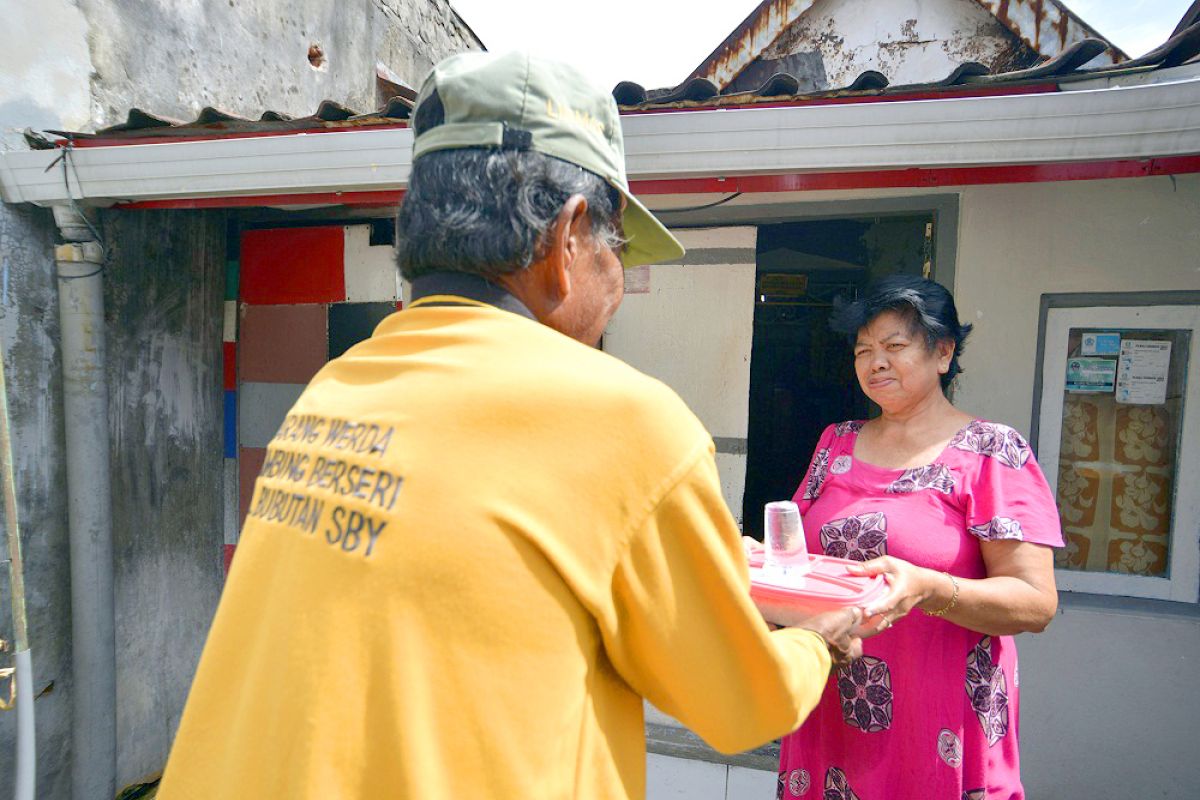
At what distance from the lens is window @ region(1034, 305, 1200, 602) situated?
2.79 metres

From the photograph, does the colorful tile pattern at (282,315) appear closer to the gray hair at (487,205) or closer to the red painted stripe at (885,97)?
the red painted stripe at (885,97)

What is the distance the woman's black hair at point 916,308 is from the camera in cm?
204

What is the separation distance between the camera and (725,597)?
2.88 feet

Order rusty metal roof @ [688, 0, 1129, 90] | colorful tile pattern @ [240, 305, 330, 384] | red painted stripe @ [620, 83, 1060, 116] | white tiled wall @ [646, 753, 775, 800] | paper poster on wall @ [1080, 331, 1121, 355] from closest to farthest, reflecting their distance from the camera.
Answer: red painted stripe @ [620, 83, 1060, 116] → paper poster on wall @ [1080, 331, 1121, 355] → white tiled wall @ [646, 753, 775, 800] → colorful tile pattern @ [240, 305, 330, 384] → rusty metal roof @ [688, 0, 1129, 90]

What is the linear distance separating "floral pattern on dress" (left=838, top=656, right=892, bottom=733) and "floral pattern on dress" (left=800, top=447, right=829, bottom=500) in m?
0.52

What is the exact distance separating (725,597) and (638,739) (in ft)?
0.96

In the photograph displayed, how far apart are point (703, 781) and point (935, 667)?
5.91ft

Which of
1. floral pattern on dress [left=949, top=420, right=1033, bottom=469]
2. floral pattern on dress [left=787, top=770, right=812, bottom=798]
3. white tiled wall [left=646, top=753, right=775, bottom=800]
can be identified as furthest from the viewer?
white tiled wall [left=646, top=753, right=775, bottom=800]

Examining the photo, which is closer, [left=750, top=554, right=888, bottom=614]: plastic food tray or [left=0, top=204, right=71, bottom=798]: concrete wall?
[left=750, top=554, right=888, bottom=614]: plastic food tray

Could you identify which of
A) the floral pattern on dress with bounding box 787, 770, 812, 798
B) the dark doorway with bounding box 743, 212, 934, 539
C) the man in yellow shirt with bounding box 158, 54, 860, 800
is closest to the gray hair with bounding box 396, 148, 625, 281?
the man in yellow shirt with bounding box 158, 54, 860, 800

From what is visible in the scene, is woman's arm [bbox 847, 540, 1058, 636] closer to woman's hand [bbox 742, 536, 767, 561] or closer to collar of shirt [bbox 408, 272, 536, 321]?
woman's hand [bbox 742, 536, 767, 561]

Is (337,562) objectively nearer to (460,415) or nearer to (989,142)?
(460,415)

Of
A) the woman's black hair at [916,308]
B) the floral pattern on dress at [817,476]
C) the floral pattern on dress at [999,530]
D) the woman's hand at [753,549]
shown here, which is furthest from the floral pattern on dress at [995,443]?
the woman's hand at [753,549]

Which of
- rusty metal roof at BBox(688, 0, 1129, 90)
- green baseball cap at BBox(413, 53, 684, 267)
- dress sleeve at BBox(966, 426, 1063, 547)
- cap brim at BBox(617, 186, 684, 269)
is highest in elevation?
rusty metal roof at BBox(688, 0, 1129, 90)
